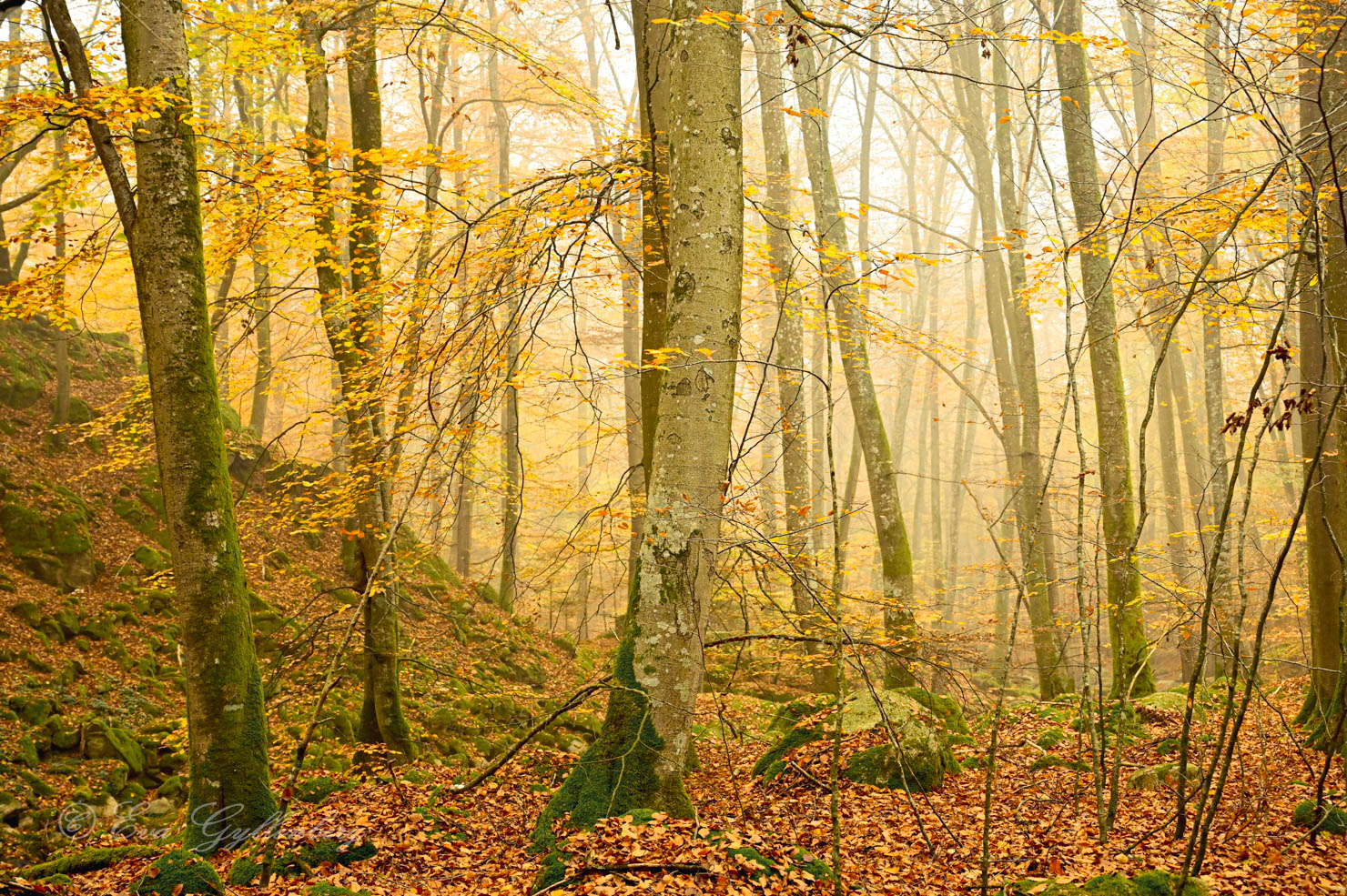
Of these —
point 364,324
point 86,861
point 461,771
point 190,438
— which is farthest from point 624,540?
point 86,861

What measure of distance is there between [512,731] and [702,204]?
7.35 m

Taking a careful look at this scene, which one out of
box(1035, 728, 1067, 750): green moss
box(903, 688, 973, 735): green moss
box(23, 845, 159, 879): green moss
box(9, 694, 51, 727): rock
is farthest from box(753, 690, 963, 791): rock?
box(9, 694, 51, 727): rock

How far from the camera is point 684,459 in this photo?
14.5 ft

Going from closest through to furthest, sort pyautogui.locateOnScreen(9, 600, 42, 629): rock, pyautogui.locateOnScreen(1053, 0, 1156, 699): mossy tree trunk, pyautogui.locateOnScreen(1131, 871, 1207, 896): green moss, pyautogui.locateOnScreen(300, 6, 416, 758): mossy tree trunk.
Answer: pyautogui.locateOnScreen(1131, 871, 1207, 896): green moss → pyautogui.locateOnScreen(300, 6, 416, 758): mossy tree trunk → pyautogui.locateOnScreen(1053, 0, 1156, 699): mossy tree trunk → pyautogui.locateOnScreen(9, 600, 42, 629): rock

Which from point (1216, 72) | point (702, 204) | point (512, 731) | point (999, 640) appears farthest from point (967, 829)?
point (1216, 72)

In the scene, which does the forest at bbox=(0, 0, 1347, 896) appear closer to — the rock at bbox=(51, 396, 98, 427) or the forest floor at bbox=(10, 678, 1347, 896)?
the forest floor at bbox=(10, 678, 1347, 896)

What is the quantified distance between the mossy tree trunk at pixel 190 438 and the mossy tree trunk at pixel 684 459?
2054mm

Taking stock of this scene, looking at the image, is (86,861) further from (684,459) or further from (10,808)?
(684,459)

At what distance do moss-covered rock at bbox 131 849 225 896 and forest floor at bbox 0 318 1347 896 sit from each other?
0.23m

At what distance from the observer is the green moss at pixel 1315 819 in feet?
14.7

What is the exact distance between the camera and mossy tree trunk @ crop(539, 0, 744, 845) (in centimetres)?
436

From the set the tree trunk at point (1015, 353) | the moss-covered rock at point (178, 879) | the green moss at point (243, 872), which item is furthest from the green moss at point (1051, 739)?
the moss-covered rock at point (178, 879)

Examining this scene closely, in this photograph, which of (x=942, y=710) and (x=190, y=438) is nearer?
(x=190, y=438)

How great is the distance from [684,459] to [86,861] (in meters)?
4.32
